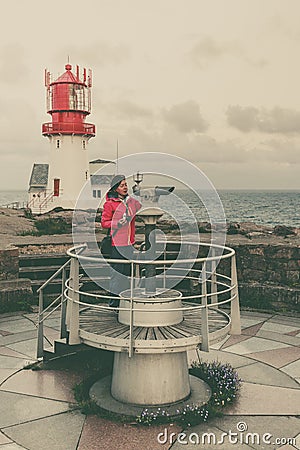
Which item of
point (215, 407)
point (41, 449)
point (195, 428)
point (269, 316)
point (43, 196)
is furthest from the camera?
point (43, 196)

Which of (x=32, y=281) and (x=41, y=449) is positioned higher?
(x=32, y=281)

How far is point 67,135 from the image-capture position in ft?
132

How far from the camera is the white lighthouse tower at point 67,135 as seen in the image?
127ft

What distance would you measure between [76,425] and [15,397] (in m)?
1.01

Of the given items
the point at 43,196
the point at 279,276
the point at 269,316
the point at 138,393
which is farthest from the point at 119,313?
the point at 43,196

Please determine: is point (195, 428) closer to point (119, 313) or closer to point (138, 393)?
point (138, 393)

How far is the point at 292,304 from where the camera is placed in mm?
9625

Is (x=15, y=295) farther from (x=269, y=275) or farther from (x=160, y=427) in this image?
(x=160, y=427)

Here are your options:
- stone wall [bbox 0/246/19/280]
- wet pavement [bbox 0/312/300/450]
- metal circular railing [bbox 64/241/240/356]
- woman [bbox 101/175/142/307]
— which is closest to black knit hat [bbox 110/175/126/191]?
woman [bbox 101/175/142/307]

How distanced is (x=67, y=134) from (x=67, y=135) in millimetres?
137

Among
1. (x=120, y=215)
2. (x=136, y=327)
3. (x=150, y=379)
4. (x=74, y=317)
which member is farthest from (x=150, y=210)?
(x=150, y=379)

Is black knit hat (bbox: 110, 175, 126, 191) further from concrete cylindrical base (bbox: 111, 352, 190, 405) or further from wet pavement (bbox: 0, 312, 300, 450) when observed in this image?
wet pavement (bbox: 0, 312, 300, 450)

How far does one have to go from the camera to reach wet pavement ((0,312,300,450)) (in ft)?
16.5

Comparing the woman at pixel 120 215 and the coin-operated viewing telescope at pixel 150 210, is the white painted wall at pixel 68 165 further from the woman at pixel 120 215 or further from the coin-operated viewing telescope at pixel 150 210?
the coin-operated viewing telescope at pixel 150 210
